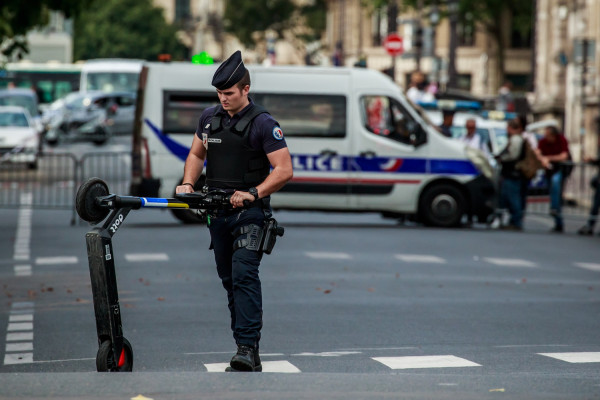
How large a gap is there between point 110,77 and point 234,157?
149 ft

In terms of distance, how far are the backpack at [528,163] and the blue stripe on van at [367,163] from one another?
0.92 meters

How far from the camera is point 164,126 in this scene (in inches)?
776

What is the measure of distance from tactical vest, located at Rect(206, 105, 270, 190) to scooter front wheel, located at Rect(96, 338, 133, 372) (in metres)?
1.07

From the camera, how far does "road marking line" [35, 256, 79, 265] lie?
1489 centimetres

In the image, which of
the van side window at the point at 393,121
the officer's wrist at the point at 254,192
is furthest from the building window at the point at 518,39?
the officer's wrist at the point at 254,192

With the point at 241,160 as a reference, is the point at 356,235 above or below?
below

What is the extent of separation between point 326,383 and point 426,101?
23630mm

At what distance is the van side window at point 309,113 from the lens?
64.6ft

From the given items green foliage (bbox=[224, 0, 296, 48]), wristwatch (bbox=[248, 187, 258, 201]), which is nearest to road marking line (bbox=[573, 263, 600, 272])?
wristwatch (bbox=[248, 187, 258, 201])

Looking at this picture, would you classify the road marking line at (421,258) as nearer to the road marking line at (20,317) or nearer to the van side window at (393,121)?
the van side window at (393,121)

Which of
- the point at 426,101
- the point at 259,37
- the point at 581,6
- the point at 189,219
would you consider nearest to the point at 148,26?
the point at 259,37

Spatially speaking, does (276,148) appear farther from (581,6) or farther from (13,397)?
(581,6)

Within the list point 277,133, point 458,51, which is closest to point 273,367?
Answer: point 277,133

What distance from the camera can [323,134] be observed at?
19.8 meters
